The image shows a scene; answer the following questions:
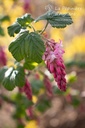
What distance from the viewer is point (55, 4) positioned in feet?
15.3

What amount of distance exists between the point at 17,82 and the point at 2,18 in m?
0.94

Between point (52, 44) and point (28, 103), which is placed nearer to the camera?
point (52, 44)

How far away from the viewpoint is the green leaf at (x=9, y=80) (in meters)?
1.64

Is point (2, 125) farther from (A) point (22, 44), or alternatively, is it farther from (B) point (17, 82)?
(A) point (22, 44)

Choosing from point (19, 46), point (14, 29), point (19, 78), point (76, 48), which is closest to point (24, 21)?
point (14, 29)

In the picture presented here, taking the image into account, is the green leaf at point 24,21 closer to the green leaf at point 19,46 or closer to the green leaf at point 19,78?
the green leaf at point 19,46

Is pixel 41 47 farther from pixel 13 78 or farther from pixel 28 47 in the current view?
pixel 13 78

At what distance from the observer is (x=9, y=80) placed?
1.67 m

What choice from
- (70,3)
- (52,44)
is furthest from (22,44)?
(70,3)

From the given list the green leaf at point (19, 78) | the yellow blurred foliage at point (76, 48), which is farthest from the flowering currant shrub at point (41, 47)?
the yellow blurred foliage at point (76, 48)

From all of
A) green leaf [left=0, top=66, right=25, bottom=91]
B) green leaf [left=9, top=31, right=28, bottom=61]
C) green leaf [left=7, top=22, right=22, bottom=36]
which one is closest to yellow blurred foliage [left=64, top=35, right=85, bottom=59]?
Result: green leaf [left=0, top=66, right=25, bottom=91]

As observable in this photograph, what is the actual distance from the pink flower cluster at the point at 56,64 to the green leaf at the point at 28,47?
0.04 m

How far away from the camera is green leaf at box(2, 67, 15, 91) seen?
5.39 ft

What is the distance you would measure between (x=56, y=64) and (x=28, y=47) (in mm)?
144
